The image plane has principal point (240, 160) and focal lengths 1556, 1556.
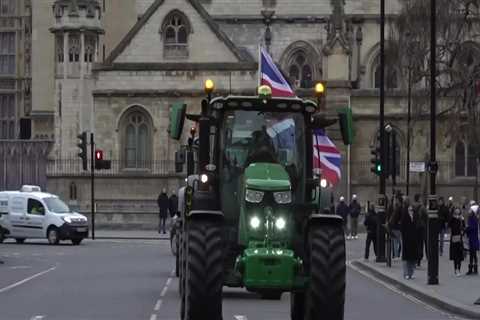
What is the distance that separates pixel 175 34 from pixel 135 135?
5.26m

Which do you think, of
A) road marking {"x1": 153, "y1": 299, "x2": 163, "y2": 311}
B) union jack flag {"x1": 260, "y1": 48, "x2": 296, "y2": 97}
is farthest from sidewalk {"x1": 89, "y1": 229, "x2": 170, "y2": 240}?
road marking {"x1": 153, "y1": 299, "x2": 163, "y2": 311}

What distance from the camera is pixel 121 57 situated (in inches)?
2928

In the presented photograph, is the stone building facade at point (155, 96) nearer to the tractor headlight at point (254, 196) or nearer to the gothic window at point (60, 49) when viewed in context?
the gothic window at point (60, 49)

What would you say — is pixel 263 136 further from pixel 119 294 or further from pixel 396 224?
pixel 396 224

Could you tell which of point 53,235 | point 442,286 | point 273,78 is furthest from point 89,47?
point 442,286

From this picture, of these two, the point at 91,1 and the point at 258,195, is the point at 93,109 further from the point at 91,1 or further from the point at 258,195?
the point at 258,195

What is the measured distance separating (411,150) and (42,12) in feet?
87.4

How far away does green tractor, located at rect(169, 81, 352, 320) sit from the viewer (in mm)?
19359

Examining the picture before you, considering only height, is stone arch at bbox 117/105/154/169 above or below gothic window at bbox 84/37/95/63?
below

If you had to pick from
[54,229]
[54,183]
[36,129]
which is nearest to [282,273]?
[54,229]

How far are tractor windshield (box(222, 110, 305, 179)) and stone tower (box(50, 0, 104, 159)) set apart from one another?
53245mm

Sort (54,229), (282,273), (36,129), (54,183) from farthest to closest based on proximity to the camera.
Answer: (36,129) < (54,183) < (54,229) < (282,273)

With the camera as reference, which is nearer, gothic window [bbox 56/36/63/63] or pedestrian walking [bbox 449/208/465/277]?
pedestrian walking [bbox 449/208/465/277]

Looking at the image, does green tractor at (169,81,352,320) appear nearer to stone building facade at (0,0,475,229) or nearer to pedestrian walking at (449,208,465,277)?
pedestrian walking at (449,208,465,277)
